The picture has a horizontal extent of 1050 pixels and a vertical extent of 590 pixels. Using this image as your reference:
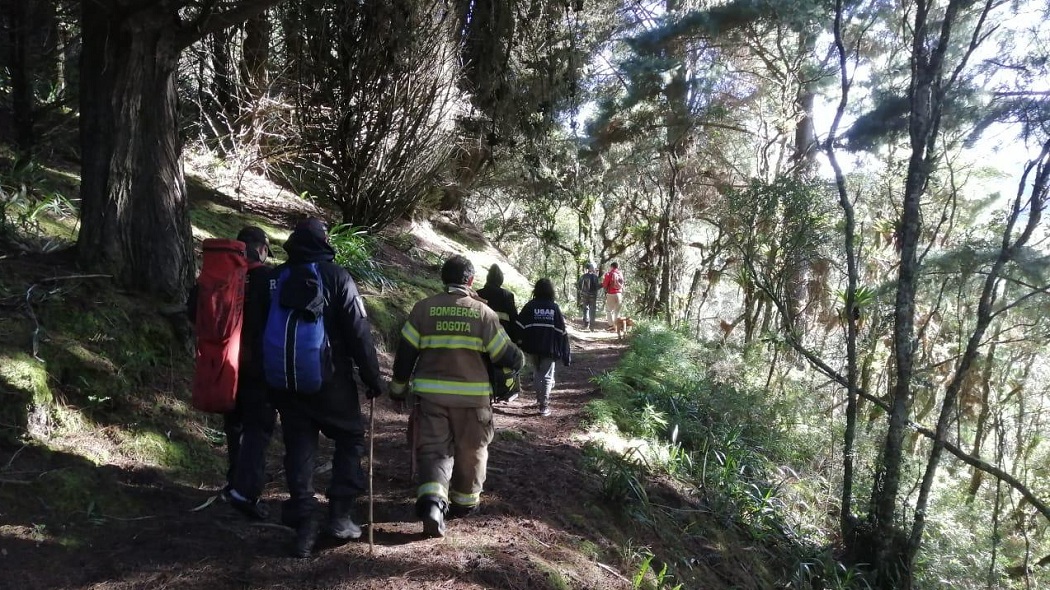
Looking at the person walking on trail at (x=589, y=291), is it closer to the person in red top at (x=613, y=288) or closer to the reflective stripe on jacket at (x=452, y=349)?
the person in red top at (x=613, y=288)

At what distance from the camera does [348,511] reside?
371 centimetres

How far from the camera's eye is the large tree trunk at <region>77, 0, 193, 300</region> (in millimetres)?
4879

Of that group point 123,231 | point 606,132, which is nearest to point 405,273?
point 123,231

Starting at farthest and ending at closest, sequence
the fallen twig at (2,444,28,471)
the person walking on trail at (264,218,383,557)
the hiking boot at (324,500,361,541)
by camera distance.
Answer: the fallen twig at (2,444,28,471)
the hiking boot at (324,500,361,541)
the person walking on trail at (264,218,383,557)

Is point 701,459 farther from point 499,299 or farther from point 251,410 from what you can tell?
point 251,410

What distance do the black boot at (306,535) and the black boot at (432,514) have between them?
0.61 metres

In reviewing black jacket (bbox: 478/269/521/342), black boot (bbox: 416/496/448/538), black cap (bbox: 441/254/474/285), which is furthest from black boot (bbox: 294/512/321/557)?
black jacket (bbox: 478/269/521/342)

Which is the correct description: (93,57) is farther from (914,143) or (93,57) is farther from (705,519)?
(914,143)

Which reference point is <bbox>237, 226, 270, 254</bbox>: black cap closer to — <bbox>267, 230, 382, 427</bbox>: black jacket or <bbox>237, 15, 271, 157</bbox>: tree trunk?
<bbox>267, 230, 382, 427</bbox>: black jacket

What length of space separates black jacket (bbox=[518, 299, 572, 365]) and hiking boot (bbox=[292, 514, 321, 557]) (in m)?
4.22

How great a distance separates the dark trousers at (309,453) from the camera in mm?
3586

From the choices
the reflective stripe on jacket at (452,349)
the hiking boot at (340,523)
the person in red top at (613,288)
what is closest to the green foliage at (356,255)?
the reflective stripe on jacket at (452,349)

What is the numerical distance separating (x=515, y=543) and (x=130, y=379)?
3164 mm

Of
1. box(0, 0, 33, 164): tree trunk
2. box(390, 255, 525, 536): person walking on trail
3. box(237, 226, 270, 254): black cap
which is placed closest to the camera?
box(390, 255, 525, 536): person walking on trail
